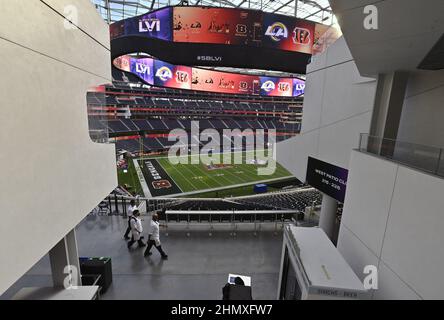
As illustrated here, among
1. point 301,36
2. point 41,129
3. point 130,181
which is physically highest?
point 301,36

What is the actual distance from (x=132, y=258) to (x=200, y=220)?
9.77 feet

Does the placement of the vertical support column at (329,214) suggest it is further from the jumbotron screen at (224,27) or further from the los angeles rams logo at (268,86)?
the los angeles rams logo at (268,86)

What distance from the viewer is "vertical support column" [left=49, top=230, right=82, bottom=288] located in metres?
4.65

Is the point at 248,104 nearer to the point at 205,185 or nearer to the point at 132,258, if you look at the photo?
the point at 205,185

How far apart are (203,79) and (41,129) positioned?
2561 centimetres

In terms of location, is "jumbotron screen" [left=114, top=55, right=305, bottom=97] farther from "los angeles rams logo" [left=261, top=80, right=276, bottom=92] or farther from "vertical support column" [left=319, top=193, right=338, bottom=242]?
"vertical support column" [left=319, top=193, right=338, bottom=242]

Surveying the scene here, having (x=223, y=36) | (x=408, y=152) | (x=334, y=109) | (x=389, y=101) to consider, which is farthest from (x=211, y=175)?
(x=408, y=152)

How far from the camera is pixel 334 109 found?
7613mm

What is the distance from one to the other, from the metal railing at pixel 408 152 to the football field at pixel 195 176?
16.9 meters

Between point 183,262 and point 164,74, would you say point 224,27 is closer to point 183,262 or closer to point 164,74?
point 183,262

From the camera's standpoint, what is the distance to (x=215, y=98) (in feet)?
150

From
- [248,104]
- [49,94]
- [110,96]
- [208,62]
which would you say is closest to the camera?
[49,94]

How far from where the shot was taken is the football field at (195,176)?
21.5 m

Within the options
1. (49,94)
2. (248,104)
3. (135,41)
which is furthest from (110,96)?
(49,94)
